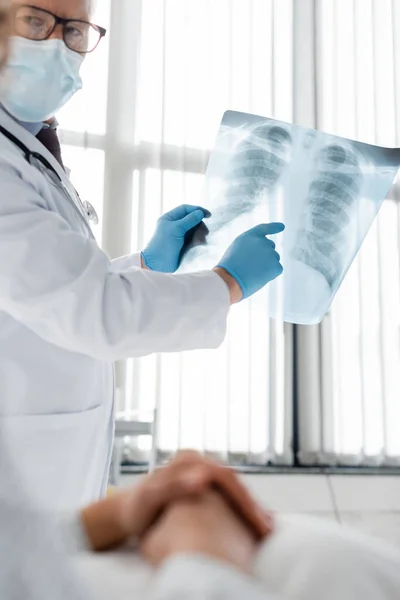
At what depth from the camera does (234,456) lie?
304 centimetres

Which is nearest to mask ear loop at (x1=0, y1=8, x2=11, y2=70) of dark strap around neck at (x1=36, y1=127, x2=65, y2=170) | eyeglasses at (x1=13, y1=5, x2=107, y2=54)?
eyeglasses at (x1=13, y1=5, x2=107, y2=54)

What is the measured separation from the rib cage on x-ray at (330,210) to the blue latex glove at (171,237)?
0.74 ft

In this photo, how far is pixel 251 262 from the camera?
1003mm

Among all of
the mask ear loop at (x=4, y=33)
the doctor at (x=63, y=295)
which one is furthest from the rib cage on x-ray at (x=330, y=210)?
the mask ear loop at (x=4, y=33)

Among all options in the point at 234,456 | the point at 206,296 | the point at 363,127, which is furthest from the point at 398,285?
the point at 206,296

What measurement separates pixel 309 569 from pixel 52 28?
1047 mm

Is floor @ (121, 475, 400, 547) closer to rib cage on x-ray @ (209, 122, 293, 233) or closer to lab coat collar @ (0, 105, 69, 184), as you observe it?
rib cage on x-ray @ (209, 122, 293, 233)

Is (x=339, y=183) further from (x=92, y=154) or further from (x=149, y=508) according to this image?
(x=92, y=154)

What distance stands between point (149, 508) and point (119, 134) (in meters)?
3.02

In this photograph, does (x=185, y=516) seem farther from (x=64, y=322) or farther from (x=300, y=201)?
(x=300, y=201)

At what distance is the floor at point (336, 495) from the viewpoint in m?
2.77

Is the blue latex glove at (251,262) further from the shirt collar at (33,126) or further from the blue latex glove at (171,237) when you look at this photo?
the shirt collar at (33,126)

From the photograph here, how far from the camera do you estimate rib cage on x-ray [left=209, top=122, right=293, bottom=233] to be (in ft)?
4.17

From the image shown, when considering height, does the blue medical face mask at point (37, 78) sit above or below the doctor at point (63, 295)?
above
